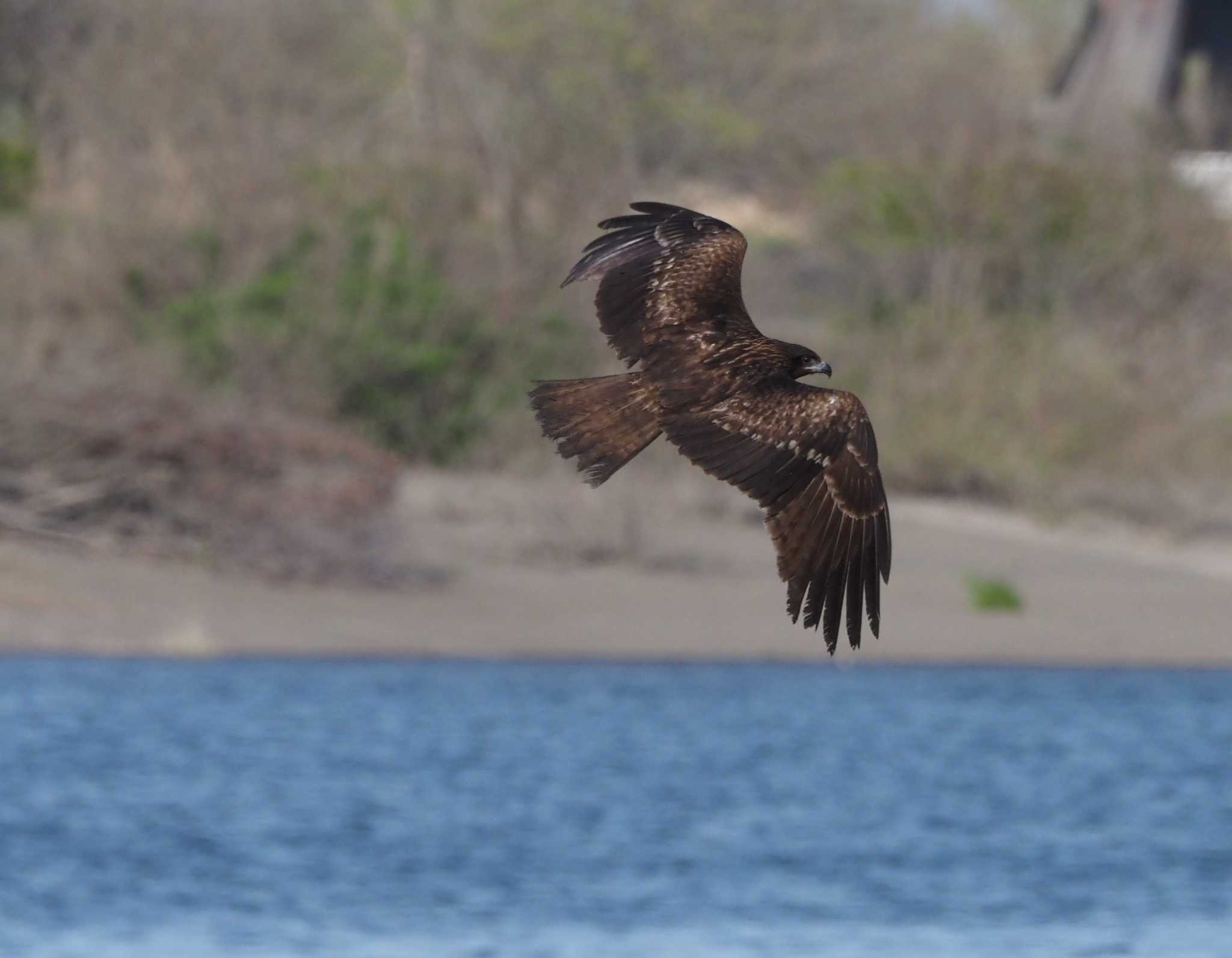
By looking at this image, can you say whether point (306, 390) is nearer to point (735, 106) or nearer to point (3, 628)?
point (3, 628)

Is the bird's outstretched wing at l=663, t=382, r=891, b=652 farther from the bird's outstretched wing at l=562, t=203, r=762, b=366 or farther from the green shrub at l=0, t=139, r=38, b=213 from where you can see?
the green shrub at l=0, t=139, r=38, b=213

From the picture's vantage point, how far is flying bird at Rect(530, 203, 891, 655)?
6.17 meters

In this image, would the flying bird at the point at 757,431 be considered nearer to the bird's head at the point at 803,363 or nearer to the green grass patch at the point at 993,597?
the bird's head at the point at 803,363

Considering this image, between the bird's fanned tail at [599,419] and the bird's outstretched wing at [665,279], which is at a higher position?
the bird's outstretched wing at [665,279]

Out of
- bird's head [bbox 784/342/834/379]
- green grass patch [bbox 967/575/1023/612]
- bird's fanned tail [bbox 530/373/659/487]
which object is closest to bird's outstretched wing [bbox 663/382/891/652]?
bird's fanned tail [bbox 530/373/659/487]

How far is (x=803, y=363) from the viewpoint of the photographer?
6.62 metres

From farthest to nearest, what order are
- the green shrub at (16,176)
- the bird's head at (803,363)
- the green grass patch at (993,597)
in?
the green shrub at (16,176), the green grass patch at (993,597), the bird's head at (803,363)

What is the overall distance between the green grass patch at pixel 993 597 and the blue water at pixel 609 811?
3.50ft

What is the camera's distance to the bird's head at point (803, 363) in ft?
21.4

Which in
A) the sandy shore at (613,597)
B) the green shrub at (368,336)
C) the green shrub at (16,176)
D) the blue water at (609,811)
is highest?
the green shrub at (16,176)

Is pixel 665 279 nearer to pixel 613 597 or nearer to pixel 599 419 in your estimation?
pixel 599 419

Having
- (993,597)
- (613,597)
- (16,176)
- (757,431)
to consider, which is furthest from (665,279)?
(16,176)

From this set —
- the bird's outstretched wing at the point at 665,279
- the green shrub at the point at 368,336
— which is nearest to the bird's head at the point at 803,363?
the bird's outstretched wing at the point at 665,279

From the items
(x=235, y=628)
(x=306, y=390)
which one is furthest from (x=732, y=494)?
(x=235, y=628)
